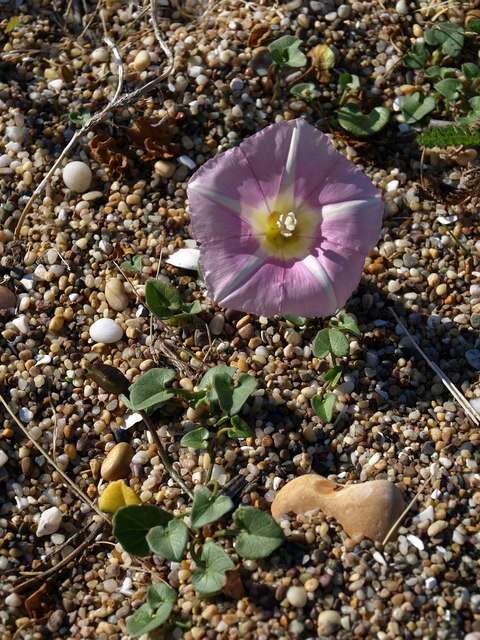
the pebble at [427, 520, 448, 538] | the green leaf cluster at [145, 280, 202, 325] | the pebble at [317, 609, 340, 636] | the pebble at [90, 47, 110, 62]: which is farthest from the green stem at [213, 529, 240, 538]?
the pebble at [90, 47, 110, 62]

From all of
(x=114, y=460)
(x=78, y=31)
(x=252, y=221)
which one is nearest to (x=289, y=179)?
(x=252, y=221)

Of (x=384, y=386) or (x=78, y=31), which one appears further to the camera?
(x=78, y=31)

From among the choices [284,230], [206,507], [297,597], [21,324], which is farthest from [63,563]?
[284,230]

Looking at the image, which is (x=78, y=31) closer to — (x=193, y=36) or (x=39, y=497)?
(x=193, y=36)

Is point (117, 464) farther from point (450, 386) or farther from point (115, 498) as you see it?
point (450, 386)

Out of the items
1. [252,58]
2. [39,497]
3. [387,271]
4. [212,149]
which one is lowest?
[39,497]

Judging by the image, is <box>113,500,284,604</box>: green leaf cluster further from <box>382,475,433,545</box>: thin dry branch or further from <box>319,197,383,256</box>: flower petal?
<box>319,197,383,256</box>: flower petal
